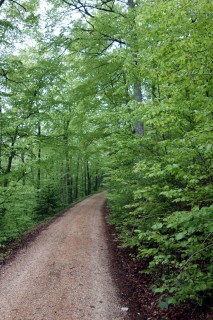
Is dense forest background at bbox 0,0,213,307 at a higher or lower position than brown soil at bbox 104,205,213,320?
higher

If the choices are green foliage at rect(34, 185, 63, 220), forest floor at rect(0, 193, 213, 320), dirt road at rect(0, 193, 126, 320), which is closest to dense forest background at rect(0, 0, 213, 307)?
green foliage at rect(34, 185, 63, 220)

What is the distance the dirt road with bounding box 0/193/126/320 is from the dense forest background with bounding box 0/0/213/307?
1.14 m

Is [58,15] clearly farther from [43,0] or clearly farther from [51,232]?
[51,232]

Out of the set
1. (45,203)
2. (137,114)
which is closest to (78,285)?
(137,114)

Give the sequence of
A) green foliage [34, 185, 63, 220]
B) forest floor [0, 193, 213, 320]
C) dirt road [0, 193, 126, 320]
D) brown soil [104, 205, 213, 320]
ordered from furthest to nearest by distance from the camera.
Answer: green foliage [34, 185, 63, 220], dirt road [0, 193, 126, 320], forest floor [0, 193, 213, 320], brown soil [104, 205, 213, 320]

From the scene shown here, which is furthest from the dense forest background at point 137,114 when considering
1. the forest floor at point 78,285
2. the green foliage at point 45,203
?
the forest floor at point 78,285

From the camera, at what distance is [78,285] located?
568 centimetres

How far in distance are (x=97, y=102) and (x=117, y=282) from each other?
1017 cm

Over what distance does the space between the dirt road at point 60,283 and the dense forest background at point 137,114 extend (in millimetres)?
1138

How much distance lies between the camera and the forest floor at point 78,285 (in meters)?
4.52

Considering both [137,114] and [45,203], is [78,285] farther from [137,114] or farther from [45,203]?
[45,203]

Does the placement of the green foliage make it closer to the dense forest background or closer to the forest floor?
the dense forest background

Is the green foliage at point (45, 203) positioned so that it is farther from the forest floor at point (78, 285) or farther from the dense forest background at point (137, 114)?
the forest floor at point (78, 285)

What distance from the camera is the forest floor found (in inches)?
178
